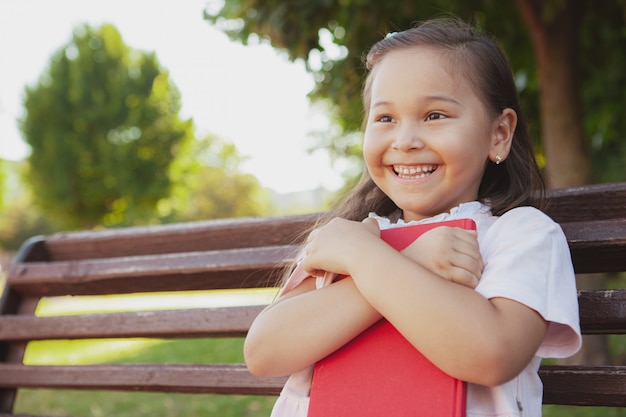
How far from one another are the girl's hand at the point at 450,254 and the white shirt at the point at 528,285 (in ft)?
0.12

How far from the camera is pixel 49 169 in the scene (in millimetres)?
30375

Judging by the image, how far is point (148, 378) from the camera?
238cm

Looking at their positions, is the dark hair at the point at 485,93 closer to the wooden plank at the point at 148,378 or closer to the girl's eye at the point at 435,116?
the girl's eye at the point at 435,116

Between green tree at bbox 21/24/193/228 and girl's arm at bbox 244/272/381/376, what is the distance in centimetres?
2943

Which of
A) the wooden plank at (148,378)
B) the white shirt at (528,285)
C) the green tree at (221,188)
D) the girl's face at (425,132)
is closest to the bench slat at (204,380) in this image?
the wooden plank at (148,378)

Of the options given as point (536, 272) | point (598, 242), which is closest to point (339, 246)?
point (536, 272)

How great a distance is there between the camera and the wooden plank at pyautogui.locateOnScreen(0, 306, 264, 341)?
2.22m

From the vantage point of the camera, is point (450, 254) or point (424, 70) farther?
point (424, 70)

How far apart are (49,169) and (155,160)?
462cm

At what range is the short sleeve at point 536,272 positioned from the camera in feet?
4.50

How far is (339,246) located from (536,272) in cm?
42

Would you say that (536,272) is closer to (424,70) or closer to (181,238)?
(424,70)

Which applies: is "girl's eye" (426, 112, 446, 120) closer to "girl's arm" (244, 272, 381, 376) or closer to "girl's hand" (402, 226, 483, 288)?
"girl's hand" (402, 226, 483, 288)

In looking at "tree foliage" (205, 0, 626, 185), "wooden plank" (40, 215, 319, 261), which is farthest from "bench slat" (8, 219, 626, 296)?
"tree foliage" (205, 0, 626, 185)
